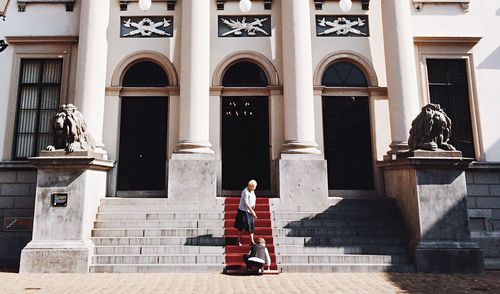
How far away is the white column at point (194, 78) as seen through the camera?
14.7 m

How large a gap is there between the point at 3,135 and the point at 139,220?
6.99 m

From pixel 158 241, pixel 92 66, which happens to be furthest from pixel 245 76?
pixel 158 241

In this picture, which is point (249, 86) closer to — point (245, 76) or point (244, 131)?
point (245, 76)

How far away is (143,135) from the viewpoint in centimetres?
1588

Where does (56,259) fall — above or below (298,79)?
below

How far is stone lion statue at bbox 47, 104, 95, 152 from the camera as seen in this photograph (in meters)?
12.2

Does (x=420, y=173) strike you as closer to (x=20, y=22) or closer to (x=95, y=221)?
(x=95, y=221)

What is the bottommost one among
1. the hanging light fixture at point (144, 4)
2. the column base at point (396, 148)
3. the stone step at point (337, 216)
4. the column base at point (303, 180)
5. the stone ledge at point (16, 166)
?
the stone step at point (337, 216)

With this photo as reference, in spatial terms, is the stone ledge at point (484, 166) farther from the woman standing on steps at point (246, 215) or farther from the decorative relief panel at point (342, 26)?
the woman standing on steps at point (246, 215)

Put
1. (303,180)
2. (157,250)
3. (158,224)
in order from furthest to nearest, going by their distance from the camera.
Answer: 1. (303,180)
2. (158,224)
3. (157,250)

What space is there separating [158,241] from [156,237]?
0.19 meters

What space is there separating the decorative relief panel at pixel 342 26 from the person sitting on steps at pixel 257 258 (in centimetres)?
926

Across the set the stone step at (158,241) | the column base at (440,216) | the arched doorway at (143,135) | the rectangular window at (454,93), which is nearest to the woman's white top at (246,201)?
the stone step at (158,241)

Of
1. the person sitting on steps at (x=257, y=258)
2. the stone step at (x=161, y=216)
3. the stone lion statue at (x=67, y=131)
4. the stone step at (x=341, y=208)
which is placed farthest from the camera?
the stone step at (x=341, y=208)
